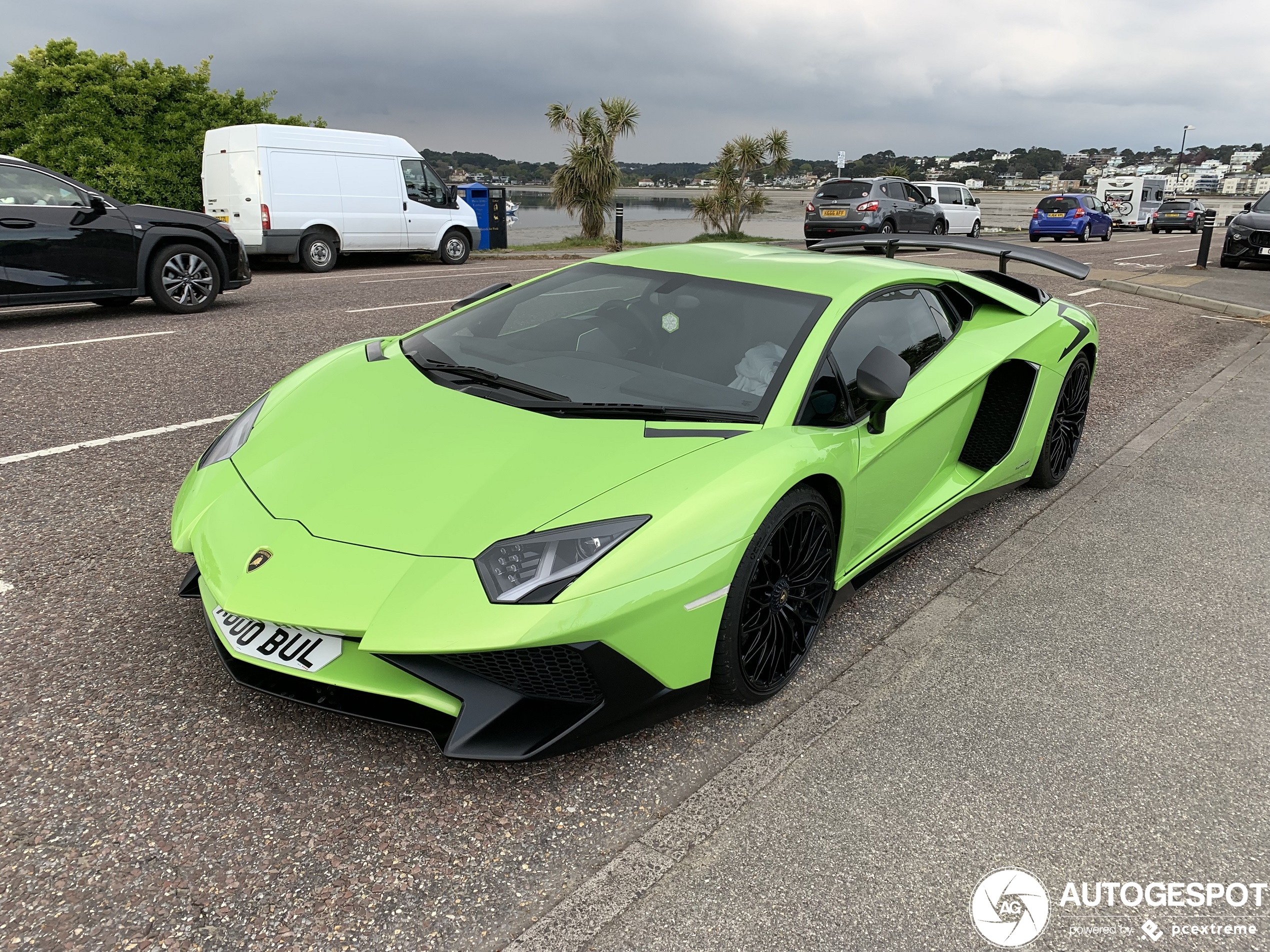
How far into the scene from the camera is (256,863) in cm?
206

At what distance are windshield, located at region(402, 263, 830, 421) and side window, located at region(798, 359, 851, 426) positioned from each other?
0.11 m

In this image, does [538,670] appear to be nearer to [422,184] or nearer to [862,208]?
[422,184]

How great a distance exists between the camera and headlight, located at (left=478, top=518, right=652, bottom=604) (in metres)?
2.19

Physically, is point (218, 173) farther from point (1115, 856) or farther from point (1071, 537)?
point (1115, 856)

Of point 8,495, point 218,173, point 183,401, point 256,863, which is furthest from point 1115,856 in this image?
point 218,173

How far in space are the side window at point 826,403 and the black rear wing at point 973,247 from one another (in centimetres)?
163

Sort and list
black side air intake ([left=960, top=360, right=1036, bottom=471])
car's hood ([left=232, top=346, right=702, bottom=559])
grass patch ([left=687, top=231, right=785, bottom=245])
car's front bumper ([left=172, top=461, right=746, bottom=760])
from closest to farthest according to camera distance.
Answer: car's front bumper ([left=172, top=461, right=746, bottom=760]), car's hood ([left=232, top=346, right=702, bottom=559]), black side air intake ([left=960, top=360, right=1036, bottom=471]), grass patch ([left=687, top=231, right=785, bottom=245])

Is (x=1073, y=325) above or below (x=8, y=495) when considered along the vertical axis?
above

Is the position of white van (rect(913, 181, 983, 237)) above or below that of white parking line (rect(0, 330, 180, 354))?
above

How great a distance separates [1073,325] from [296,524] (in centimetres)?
403

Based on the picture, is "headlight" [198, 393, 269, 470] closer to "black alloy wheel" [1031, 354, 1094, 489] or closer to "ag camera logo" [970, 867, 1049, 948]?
"ag camera logo" [970, 867, 1049, 948]

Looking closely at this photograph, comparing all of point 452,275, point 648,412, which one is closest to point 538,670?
point 648,412

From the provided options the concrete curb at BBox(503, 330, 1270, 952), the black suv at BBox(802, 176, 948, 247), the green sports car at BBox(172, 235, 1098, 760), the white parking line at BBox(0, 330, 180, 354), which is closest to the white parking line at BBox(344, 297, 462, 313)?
the white parking line at BBox(0, 330, 180, 354)

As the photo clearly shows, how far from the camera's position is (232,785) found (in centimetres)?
229
